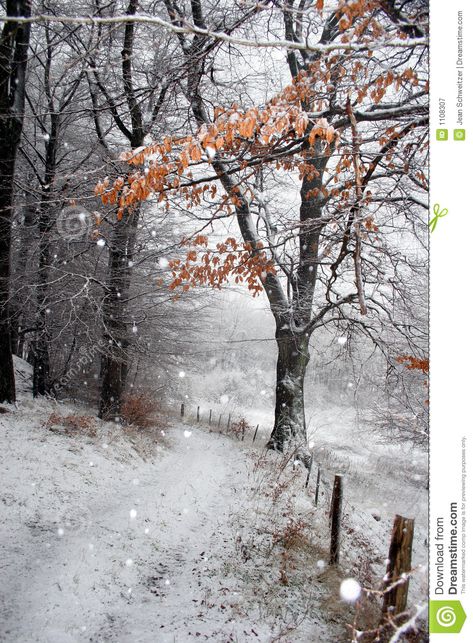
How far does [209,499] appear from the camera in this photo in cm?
652

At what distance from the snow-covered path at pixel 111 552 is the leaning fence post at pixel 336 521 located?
1278 mm

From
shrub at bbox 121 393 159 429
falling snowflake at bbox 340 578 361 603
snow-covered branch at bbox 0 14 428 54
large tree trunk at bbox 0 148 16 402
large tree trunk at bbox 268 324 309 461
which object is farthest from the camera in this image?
shrub at bbox 121 393 159 429

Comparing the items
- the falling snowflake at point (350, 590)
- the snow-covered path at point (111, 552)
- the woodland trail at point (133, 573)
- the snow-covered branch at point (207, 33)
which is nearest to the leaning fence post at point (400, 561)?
the falling snowflake at point (350, 590)

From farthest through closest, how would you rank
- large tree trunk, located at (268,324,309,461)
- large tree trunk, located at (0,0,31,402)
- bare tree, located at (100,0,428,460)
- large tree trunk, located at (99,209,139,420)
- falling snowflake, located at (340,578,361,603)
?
large tree trunk, located at (99,209,139,420) → large tree trunk, located at (268,324,309,461) → large tree trunk, located at (0,0,31,402) → falling snowflake, located at (340,578,361,603) → bare tree, located at (100,0,428,460)

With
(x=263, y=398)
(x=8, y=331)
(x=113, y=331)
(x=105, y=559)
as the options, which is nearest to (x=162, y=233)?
(x=113, y=331)

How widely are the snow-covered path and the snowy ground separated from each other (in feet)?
0.05

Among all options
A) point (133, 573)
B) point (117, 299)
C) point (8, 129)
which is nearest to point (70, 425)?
point (117, 299)

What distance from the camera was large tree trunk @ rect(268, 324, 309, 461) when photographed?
839 cm

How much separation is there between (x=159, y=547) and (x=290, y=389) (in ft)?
15.4

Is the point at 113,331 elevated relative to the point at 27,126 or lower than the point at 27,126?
lower
